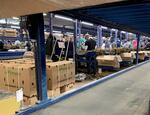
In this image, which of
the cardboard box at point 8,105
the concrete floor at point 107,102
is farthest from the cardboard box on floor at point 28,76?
the cardboard box at point 8,105

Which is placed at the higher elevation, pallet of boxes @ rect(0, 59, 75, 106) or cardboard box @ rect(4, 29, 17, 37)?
cardboard box @ rect(4, 29, 17, 37)

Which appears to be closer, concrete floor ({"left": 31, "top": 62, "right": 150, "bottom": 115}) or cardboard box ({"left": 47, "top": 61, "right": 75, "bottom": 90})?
concrete floor ({"left": 31, "top": 62, "right": 150, "bottom": 115})

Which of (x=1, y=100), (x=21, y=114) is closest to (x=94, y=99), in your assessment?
(x=21, y=114)

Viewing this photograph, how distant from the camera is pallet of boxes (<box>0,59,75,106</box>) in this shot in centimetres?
390

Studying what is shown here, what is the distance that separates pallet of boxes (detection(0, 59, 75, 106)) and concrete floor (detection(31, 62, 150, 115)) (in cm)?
92

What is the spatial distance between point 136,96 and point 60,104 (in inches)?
62.5

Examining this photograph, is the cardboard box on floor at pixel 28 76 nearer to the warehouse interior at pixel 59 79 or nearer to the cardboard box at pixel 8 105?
the warehouse interior at pixel 59 79

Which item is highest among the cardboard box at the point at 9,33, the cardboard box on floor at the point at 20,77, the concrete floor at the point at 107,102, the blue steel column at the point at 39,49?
the cardboard box at the point at 9,33

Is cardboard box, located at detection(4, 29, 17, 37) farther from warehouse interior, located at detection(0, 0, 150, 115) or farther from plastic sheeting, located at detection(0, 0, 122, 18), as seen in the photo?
plastic sheeting, located at detection(0, 0, 122, 18)

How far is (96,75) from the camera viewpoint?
24.7 ft

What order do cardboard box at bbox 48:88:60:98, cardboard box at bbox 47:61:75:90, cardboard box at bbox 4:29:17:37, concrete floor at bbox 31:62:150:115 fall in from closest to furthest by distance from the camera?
concrete floor at bbox 31:62:150:115
cardboard box at bbox 48:88:60:98
cardboard box at bbox 47:61:75:90
cardboard box at bbox 4:29:17:37

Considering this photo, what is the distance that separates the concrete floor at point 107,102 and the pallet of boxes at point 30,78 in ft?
3.01

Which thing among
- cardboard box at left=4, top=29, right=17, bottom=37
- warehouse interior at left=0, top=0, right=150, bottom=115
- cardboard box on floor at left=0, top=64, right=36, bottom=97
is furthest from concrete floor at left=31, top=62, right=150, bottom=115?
cardboard box at left=4, top=29, right=17, bottom=37

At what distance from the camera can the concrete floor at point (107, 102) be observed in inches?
110
